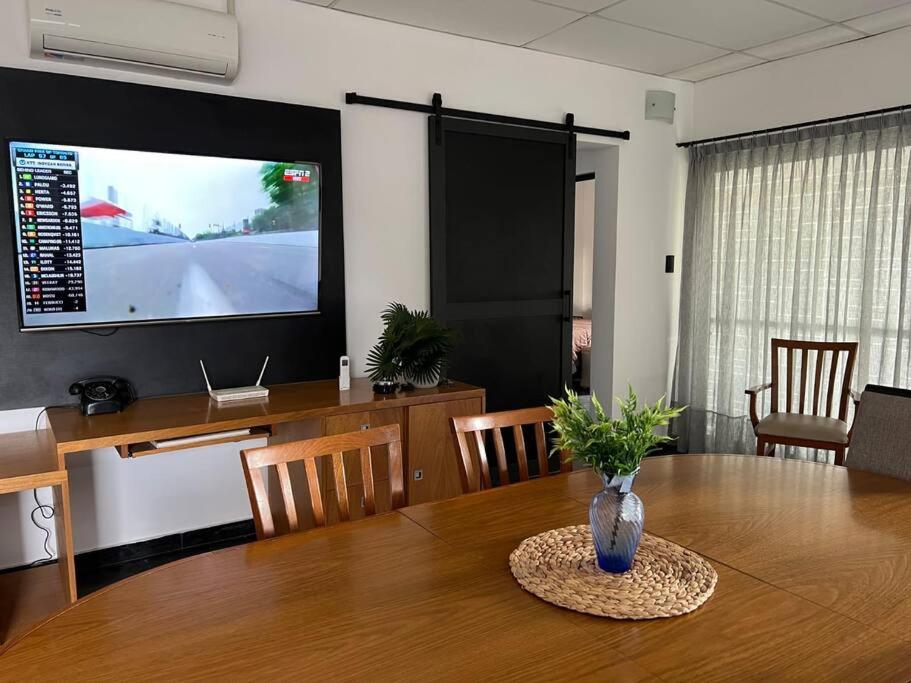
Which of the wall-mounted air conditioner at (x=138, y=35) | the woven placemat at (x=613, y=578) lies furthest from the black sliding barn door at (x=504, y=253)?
the woven placemat at (x=613, y=578)

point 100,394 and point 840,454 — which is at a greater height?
point 100,394

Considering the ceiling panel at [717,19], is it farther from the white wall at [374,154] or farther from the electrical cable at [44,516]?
the electrical cable at [44,516]

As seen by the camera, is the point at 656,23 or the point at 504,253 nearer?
the point at 656,23

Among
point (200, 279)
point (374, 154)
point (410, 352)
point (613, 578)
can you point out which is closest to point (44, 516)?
point (200, 279)

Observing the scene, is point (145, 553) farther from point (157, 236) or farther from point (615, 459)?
point (615, 459)

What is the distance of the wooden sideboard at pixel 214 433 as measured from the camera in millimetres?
2471

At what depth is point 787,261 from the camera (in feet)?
14.6

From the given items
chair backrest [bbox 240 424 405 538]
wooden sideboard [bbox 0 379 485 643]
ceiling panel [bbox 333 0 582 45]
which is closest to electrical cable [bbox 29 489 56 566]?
wooden sideboard [bbox 0 379 485 643]

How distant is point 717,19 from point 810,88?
1.02 meters

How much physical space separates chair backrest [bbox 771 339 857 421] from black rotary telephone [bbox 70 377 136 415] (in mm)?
3610

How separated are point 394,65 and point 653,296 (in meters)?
2.49

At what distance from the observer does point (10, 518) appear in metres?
2.98

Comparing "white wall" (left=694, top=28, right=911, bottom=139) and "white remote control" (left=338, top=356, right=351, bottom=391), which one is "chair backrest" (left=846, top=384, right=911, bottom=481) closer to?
"white remote control" (left=338, top=356, right=351, bottom=391)

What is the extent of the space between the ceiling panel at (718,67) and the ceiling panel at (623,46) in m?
0.10
